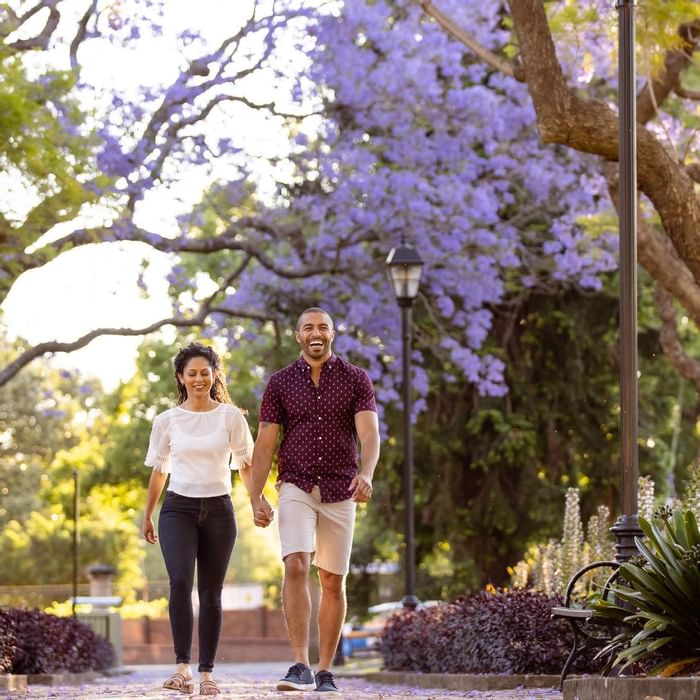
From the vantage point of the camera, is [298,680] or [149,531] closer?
[298,680]

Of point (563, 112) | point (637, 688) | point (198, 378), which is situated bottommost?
point (637, 688)

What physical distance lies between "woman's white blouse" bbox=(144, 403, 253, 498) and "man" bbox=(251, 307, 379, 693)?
1.04ft

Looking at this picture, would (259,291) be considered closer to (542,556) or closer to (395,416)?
(395,416)

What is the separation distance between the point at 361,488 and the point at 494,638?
470cm

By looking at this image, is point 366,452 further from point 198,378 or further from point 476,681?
point 476,681

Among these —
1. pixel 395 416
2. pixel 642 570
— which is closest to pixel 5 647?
pixel 642 570

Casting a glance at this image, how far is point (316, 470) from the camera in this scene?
28.8 ft

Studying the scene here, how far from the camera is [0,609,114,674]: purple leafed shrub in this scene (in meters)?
15.0

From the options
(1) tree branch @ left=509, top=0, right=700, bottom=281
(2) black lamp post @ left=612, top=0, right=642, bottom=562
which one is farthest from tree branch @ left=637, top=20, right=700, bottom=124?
(2) black lamp post @ left=612, top=0, right=642, bottom=562

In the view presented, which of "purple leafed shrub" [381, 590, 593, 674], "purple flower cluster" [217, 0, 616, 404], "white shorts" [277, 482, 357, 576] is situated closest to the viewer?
"white shorts" [277, 482, 357, 576]

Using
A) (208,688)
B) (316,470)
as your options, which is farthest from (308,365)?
(208,688)

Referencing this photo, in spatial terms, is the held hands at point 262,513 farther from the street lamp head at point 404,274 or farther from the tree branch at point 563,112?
the street lamp head at point 404,274

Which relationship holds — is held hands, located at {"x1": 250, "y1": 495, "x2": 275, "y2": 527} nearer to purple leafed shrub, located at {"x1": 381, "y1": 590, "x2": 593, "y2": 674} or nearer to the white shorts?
the white shorts

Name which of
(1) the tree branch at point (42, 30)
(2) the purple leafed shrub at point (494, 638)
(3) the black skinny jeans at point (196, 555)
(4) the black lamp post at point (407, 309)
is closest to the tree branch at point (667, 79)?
(4) the black lamp post at point (407, 309)
